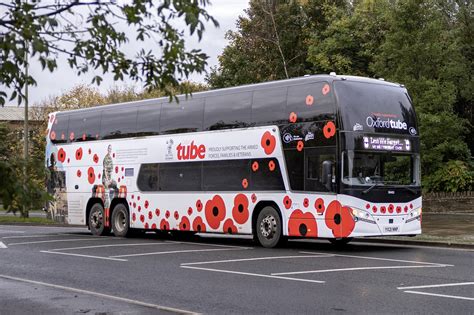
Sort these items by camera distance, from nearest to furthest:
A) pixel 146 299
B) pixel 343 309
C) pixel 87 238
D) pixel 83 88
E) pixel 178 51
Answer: pixel 178 51 < pixel 343 309 < pixel 146 299 < pixel 87 238 < pixel 83 88

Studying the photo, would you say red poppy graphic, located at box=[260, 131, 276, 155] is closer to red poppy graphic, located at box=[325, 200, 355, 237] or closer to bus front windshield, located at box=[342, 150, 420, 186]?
bus front windshield, located at box=[342, 150, 420, 186]

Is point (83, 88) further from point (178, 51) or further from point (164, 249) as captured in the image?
point (178, 51)

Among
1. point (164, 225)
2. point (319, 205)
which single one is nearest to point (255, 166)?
point (319, 205)

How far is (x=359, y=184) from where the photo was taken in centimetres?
1722

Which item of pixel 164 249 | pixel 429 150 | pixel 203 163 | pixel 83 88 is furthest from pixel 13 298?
pixel 83 88

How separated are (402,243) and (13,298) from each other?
489 inches

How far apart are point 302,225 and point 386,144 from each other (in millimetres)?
2788

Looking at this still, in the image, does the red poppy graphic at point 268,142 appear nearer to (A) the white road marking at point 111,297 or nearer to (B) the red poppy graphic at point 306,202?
(B) the red poppy graphic at point 306,202

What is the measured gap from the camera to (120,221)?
24.0 metres

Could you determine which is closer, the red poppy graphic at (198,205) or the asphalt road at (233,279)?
the asphalt road at (233,279)

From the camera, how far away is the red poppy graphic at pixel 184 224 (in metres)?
21.3

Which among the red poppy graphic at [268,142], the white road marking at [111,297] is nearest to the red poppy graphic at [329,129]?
the red poppy graphic at [268,142]

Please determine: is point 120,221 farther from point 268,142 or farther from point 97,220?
point 268,142

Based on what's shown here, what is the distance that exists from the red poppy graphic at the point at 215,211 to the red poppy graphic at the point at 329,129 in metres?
4.08
